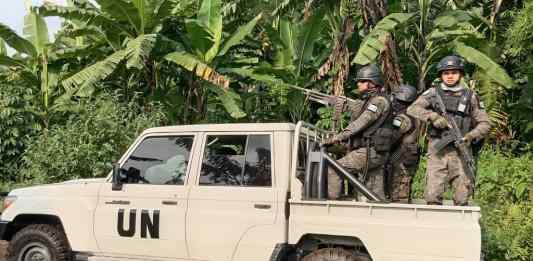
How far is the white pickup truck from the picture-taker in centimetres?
414

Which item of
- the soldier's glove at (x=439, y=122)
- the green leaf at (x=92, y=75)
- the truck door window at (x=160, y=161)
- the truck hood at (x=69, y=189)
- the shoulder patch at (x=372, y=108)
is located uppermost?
the green leaf at (x=92, y=75)

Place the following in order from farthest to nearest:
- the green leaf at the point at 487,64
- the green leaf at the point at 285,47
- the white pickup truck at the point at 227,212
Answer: the green leaf at the point at 285,47
the green leaf at the point at 487,64
the white pickup truck at the point at 227,212

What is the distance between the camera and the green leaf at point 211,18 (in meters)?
10.6

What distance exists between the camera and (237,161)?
483 cm

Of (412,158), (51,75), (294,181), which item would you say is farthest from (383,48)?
(51,75)

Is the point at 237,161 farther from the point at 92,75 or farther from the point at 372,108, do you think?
the point at 92,75

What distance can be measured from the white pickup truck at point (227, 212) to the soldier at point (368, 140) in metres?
0.27

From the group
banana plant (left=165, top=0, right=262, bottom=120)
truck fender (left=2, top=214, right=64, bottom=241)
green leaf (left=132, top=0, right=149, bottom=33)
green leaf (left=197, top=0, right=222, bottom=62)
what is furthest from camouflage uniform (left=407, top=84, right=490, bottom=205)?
green leaf (left=132, top=0, right=149, bottom=33)

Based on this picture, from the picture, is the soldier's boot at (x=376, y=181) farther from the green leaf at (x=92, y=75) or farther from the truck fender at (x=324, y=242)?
the green leaf at (x=92, y=75)

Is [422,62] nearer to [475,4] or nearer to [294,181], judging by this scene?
[475,4]

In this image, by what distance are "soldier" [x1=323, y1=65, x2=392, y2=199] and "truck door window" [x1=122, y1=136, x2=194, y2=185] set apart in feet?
4.01

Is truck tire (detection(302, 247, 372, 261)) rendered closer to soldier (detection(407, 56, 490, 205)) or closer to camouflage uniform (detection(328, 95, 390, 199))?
camouflage uniform (detection(328, 95, 390, 199))

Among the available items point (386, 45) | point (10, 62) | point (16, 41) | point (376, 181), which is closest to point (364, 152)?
point (376, 181)

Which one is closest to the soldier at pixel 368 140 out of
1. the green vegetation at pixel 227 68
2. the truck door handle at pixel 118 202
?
the truck door handle at pixel 118 202
